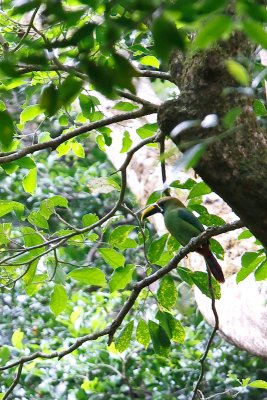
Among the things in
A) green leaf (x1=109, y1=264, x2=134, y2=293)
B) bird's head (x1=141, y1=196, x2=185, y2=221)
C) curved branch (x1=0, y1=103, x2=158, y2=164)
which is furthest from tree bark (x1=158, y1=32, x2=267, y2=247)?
bird's head (x1=141, y1=196, x2=185, y2=221)

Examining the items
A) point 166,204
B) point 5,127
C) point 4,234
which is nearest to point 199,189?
point 4,234

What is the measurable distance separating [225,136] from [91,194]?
1719 millimetres

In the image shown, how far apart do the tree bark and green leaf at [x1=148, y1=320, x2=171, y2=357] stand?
604 mm

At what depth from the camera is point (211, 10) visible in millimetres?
542

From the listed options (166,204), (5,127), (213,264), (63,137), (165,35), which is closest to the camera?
(165,35)

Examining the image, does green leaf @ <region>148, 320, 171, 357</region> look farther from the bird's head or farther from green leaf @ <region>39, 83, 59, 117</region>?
green leaf @ <region>39, 83, 59, 117</region>

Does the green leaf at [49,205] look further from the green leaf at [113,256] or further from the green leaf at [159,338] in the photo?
the green leaf at [159,338]

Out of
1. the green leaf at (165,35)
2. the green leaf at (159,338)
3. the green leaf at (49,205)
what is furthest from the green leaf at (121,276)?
the green leaf at (165,35)

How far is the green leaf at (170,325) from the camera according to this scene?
1822mm

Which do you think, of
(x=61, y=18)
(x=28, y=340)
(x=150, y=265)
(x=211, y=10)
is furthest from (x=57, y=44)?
(x=28, y=340)

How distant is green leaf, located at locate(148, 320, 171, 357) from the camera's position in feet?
5.91

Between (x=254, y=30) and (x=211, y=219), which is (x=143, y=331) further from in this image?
(x=254, y=30)

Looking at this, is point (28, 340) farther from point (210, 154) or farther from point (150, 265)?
point (210, 154)

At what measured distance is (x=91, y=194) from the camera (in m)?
2.90
